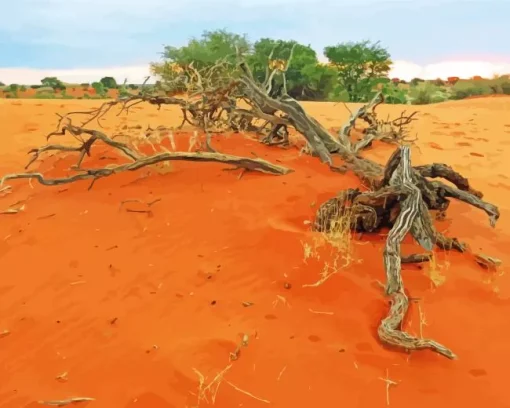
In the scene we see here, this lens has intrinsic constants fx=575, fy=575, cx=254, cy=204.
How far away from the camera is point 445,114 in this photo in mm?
13492

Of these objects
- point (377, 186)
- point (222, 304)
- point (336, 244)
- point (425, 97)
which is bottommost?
point (425, 97)

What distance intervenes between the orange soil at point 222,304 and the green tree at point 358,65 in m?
23.4

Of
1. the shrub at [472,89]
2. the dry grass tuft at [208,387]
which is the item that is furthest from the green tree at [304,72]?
the dry grass tuft at [208,387]

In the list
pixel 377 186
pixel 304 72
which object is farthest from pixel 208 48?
pixel 377 186

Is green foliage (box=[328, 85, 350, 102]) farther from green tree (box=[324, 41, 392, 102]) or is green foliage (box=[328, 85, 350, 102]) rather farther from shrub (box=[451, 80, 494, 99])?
shrub (box=[451, 80, 494, 99])

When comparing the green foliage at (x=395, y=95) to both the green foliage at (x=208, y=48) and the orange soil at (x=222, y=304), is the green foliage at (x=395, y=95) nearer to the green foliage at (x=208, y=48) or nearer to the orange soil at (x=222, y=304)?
the green foliage at (x=208, y=48)

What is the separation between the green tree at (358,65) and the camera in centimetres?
2709

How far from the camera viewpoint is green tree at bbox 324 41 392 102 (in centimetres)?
2709

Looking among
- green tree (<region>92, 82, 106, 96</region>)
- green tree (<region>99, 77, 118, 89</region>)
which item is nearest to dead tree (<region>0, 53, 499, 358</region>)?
green tree (<region>92, 82, 106, 96</region>)

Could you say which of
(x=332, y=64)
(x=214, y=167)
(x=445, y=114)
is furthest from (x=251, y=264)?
(x=332, y=64)

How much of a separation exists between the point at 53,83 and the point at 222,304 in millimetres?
34759

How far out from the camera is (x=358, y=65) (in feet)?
90.3

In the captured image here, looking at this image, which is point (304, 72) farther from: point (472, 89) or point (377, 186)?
point (377, 186)

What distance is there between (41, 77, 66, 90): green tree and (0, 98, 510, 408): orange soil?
31319 millimetres
